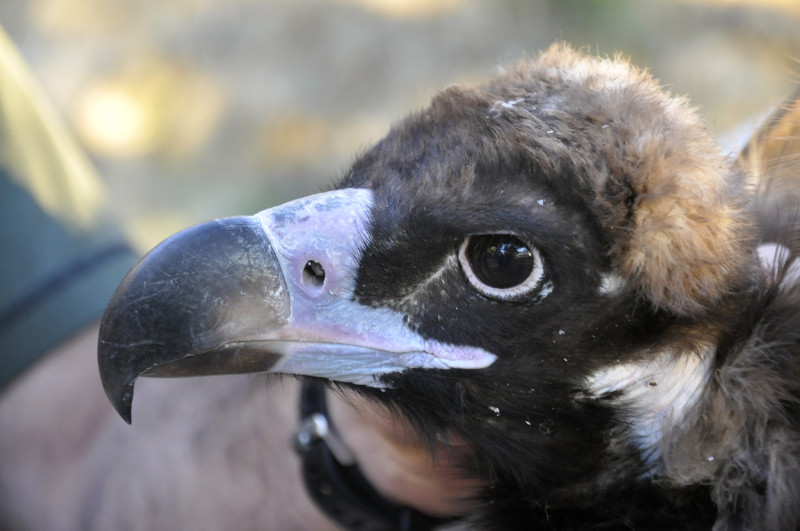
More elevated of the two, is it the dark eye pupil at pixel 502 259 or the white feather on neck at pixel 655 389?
the dark eye pupil at pixel 502 259

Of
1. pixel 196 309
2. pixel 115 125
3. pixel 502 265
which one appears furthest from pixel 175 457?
pixel 115 125

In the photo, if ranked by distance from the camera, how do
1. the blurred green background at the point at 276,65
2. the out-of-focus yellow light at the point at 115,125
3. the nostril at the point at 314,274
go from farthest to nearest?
1. the out-of-focus yellow light at the point at 115,125
2. the blurred green background at the point at 276,65
3. the nostril at the point at 314,274

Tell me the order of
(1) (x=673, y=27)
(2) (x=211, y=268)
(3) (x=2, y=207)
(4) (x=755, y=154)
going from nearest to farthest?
(2) (x=211, y=268) → (4) (x=755, y=154) → (3) (x=2, y=207) → (1) (x=673, y=27)

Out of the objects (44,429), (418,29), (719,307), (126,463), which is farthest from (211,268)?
(418,29)

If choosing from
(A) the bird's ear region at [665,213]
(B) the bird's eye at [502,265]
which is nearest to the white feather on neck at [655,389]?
(A) the bird's ear region at [665,213]

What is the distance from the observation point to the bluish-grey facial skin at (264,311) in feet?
5.49

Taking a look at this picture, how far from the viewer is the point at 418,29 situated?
24.4 ft

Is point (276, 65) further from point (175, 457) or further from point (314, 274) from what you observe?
point (314, 274)

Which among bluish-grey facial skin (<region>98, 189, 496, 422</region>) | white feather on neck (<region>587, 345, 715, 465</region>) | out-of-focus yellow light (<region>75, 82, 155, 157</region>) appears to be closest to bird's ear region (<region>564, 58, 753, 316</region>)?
white feather on neck (<region>587, 345, 715, 465</region>)

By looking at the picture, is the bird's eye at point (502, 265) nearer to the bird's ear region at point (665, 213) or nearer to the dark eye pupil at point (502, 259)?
the dark eye pupil at point (502, 259)

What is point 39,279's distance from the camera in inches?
117

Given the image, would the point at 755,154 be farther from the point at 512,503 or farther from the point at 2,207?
the point at 2,207

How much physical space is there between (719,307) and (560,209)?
395 mm

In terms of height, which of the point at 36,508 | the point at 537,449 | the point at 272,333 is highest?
the point at 272,333
